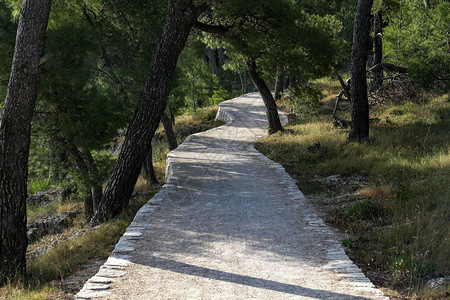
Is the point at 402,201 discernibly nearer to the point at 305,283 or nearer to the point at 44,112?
the point at 305,283

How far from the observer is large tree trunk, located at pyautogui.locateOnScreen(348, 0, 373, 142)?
39.7 feet

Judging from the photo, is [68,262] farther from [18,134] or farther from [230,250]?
[230,250]

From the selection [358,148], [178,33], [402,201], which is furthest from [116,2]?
[402,201]

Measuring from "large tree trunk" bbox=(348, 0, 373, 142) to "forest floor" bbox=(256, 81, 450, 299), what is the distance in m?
0.43

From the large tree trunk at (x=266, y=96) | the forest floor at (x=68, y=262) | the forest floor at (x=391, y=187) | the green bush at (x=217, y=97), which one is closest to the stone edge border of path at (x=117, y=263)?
the forest floor at (x=68, y=262)

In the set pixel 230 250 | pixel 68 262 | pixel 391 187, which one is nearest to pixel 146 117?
pixel 68 262

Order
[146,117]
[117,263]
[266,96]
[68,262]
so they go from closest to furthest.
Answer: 1. [117,263]
2. [68,262]
3. [146,117]
4. [266,96]

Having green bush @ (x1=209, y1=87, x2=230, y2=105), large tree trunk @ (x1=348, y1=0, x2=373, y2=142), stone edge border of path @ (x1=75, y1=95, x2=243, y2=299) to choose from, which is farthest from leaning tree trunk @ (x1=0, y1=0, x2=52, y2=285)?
green bush @ (x1=209, y1=87, x2=230, y2=105)

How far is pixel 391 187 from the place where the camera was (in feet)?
25.0

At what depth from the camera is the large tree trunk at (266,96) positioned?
16.4 meters

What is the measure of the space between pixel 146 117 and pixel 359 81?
6.93 m

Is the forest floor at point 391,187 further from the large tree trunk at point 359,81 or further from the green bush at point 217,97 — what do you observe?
the green bush at point 217,97

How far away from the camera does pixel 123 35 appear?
1280 centimetres

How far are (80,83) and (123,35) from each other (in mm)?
3525
